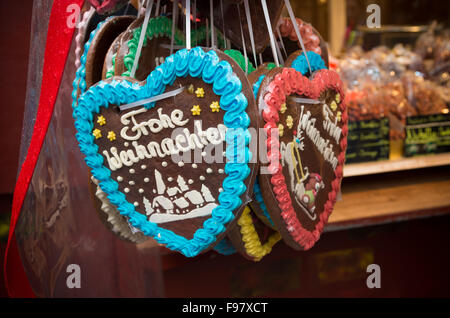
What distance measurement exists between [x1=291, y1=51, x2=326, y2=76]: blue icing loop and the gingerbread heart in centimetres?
4

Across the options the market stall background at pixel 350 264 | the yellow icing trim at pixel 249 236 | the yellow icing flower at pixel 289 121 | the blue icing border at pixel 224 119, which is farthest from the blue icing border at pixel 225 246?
the market stall background at pixel 350 264

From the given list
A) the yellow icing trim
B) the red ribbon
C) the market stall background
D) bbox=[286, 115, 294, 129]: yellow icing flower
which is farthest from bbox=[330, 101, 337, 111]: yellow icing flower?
the market stall background

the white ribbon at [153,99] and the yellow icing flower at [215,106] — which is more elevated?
the white ribbon at [153,99]

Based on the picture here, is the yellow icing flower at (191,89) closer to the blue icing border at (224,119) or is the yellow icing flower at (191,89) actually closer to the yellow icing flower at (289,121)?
the blue icing border at (224,119)

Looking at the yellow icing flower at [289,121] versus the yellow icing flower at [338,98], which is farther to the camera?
the yellow icing flower at [338,98]

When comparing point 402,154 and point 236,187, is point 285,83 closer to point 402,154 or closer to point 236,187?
point 236,187

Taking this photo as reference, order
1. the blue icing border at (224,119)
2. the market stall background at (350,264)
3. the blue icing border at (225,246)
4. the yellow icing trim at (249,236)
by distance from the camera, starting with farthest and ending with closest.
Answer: the market stall background at (350,264) → the blue icing border at (225,246) → the yellow icing trim at (249,236) → the blue icing border at (224,119)

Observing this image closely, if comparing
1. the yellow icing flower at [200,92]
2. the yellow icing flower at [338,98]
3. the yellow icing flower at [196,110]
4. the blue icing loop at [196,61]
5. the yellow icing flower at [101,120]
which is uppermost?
the blue icing loop at [196,61]

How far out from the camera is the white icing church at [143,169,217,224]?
69 cm

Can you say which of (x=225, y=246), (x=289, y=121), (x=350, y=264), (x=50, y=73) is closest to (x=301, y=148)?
(x=289, y=121)

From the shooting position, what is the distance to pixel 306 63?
83 centimetres

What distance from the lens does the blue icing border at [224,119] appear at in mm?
627

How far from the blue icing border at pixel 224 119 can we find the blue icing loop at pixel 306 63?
0.77 feet
